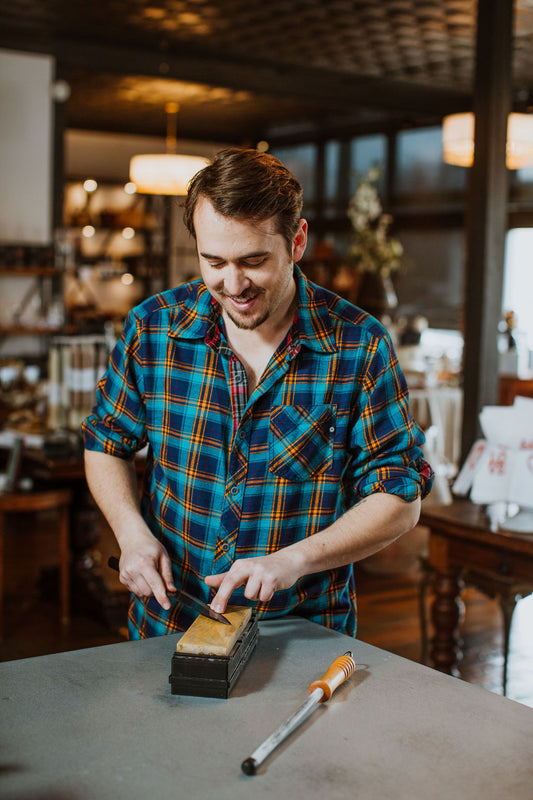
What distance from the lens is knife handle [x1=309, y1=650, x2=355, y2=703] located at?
4.57 ft

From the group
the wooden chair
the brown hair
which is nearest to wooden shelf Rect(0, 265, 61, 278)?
the wooden chair

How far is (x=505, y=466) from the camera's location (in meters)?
2.93

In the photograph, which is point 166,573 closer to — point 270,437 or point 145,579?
point 145,579

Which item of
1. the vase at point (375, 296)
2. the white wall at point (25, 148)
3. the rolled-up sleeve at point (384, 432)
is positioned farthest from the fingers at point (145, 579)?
the white wall at point (25, 148)

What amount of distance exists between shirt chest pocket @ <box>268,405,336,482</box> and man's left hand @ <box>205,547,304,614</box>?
0.21 meters

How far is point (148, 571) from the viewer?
1.58 m

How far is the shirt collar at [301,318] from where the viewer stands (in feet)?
5.78

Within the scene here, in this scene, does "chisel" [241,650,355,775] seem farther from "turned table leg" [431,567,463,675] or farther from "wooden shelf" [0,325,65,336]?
"wooden shelf" [0,325,65,336]

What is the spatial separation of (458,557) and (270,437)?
64.9 inches

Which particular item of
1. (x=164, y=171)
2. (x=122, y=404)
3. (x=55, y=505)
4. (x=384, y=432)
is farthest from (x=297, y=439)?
(x=164, y=171)

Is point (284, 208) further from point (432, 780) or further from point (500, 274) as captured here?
point (500, 274)

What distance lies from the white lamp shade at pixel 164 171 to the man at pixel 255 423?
5.89 meters

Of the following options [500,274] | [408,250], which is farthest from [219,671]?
[408,250]

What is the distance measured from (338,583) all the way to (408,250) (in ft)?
26.7
